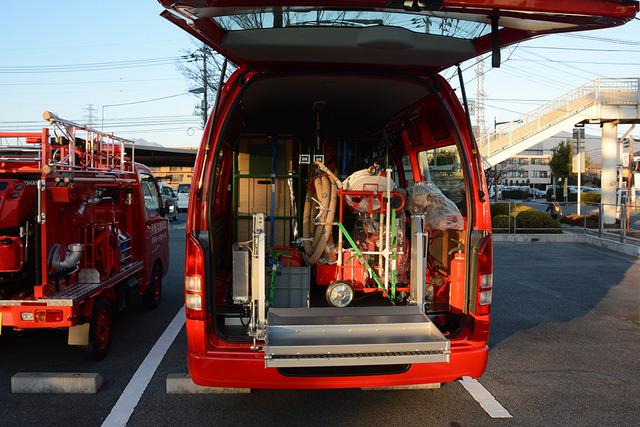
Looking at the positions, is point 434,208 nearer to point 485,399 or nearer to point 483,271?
point 483,271

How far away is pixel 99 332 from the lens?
539 cm

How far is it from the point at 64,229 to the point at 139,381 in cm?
159

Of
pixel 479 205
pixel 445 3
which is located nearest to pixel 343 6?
pixel 445 3

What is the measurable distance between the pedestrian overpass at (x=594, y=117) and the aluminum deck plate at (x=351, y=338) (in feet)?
70.1

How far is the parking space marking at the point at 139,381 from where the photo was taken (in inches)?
160

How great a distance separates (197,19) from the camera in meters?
3.14

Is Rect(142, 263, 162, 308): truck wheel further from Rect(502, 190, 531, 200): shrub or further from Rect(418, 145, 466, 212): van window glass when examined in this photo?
Rect(502, 190, 531, 200): shrub

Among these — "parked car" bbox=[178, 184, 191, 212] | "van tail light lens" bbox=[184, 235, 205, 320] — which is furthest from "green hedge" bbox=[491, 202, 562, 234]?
"parked car" bbox=[178, 184, 191, 212]

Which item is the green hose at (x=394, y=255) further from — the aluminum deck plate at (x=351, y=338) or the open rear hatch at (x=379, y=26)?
the open rear hatch at (x=379, y=26)

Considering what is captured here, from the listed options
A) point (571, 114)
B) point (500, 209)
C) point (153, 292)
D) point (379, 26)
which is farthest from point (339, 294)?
point (571, 114)

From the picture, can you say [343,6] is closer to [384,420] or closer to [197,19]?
[197,19]

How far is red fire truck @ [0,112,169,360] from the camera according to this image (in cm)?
461

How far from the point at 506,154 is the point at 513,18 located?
2235cm

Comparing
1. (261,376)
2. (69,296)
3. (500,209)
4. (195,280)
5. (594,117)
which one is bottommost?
(261,376)
